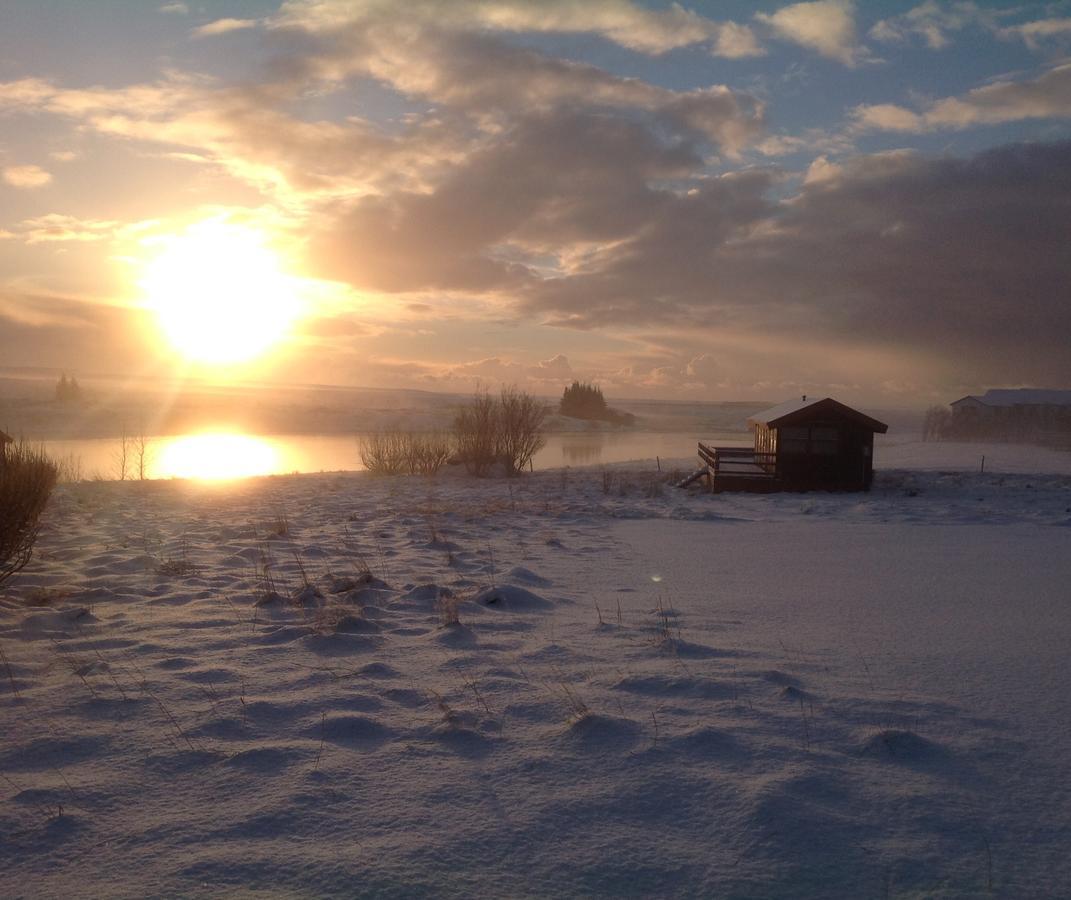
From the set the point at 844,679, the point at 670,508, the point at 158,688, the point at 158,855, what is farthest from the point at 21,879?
the point at 670,508

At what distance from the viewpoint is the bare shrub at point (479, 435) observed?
2381 centimetres

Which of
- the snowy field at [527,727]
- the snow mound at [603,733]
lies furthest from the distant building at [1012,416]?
the snow mound at [603,733]

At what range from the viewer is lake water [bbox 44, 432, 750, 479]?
97.4ft

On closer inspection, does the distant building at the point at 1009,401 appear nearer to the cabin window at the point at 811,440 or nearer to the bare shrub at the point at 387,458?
the cabin window at the point at 811,440

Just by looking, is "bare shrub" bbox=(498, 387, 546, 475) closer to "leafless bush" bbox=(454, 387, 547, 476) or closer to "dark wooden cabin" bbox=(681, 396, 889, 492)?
"leafless bush" bbox=(454, 387, 547, 476)

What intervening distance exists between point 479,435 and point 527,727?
19.9 meters

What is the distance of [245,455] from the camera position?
40.3 meters

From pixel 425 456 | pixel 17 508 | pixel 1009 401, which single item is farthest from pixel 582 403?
pixel 17 508

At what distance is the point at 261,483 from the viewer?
2031cm

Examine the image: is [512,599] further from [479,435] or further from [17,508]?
[479,435]

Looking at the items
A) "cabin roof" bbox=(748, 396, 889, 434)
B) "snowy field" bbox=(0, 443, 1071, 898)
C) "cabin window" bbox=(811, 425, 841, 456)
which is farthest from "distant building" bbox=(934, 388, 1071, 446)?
"snowy field" bbox=(0, 443, 1071, 898)

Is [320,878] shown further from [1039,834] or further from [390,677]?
[1039,834]

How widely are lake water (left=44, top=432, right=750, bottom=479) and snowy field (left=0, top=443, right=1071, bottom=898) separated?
1943cm

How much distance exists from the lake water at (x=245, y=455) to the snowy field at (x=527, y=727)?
19432mm
